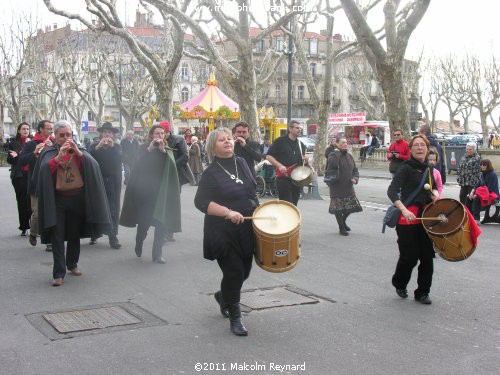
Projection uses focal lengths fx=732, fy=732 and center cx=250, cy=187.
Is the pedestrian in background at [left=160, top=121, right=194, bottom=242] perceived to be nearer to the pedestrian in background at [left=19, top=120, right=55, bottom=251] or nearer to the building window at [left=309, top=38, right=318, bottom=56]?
the pedestrian in background at [left=19, top=120, right=55, bottom=251]

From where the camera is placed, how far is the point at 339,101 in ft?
312

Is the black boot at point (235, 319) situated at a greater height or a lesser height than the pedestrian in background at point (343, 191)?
lesser

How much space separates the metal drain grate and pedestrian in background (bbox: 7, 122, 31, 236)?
190 inches

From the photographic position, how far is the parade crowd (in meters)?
6.06

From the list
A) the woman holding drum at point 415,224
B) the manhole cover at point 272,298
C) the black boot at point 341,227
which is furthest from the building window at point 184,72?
the woman holding drum at point 415,224

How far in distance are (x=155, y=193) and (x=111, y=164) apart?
151 cm

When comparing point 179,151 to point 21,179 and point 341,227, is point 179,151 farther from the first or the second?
point 341,227

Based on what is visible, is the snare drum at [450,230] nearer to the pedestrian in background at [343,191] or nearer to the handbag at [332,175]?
the pedestrian in background at [343,191]

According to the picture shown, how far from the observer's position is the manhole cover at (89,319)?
6.13 meters

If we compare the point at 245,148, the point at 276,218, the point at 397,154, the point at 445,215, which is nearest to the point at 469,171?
the point at 397,154

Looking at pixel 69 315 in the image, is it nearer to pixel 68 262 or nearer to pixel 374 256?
pixel 68 262

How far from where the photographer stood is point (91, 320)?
635 cm

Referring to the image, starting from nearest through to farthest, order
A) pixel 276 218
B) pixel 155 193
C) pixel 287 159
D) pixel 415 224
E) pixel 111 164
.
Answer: pixel 276 218
pixel 415 224
pixel 155 193
pixel 111 164
pixel 287 159

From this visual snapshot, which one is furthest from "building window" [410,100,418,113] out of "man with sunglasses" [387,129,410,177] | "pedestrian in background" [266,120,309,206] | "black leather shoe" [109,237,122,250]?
"black leather shoe" [109,237,122,250]
